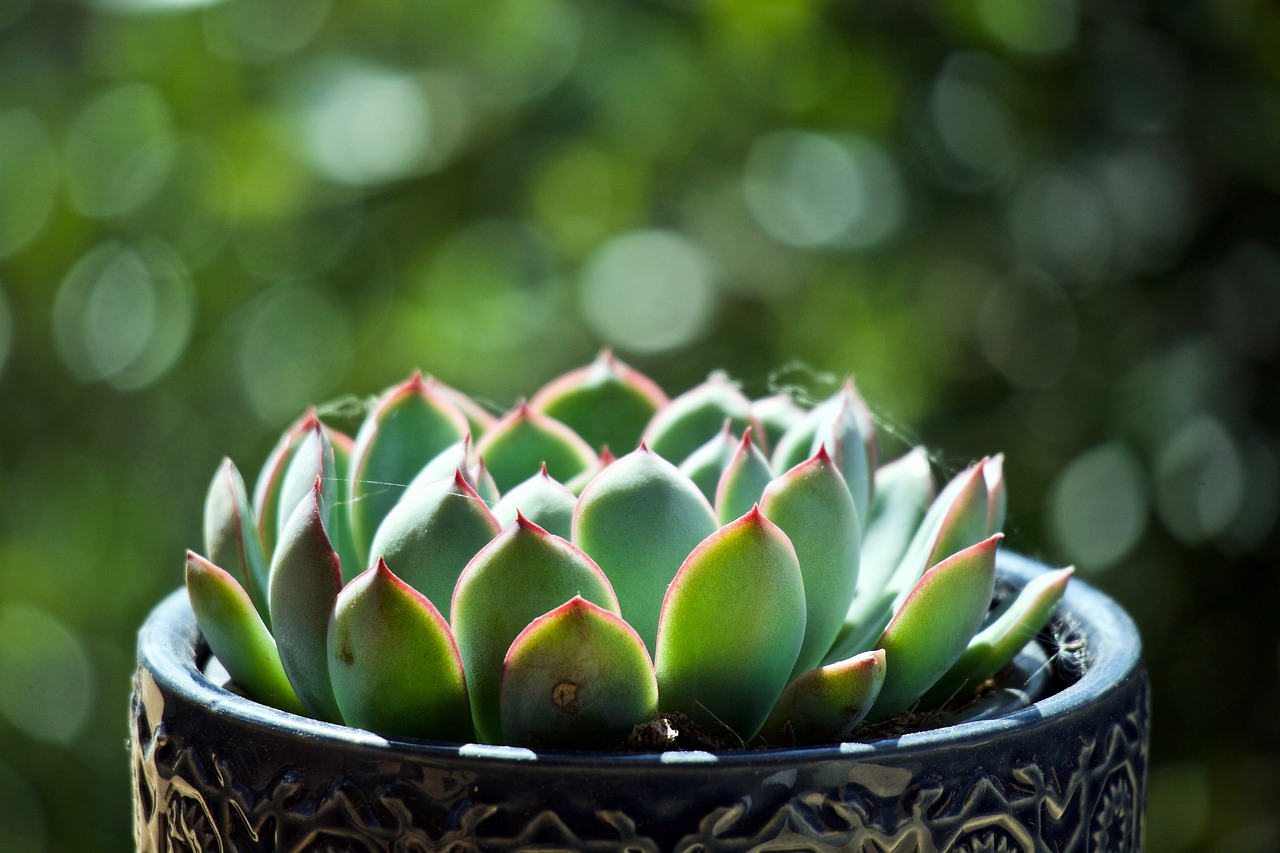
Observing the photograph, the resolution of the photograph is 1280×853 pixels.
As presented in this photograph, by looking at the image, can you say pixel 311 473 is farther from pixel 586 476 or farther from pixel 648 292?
pixel 648 292

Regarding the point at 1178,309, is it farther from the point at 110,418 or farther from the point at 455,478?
the point at 110,418

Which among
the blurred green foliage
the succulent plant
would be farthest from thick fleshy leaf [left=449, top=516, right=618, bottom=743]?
the blurred green foliage

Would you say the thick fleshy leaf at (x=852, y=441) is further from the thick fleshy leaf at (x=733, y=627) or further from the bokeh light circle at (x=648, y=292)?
the bokeh light circle at (x=648, y=292)

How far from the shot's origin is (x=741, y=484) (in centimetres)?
41

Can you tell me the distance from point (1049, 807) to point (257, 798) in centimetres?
22

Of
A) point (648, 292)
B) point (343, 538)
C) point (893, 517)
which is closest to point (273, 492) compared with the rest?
point (343, 538)

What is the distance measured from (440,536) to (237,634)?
0.08m

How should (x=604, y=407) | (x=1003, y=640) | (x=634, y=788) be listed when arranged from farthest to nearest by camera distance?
1. (x=604, y=407)
2. (x=1003, y=640)
3. (x=634, y=788)

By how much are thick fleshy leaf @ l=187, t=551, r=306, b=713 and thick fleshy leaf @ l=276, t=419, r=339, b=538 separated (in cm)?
4

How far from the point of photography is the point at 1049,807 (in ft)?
1.16

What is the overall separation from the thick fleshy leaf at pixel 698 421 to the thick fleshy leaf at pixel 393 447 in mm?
81

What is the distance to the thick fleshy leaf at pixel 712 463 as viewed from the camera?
0.45 meters

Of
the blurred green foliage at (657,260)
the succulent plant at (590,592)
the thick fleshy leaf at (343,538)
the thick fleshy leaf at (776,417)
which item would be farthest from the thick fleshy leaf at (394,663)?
the blurred green foliage at (657,260)

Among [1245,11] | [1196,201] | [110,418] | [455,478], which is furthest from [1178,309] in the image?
[110,418]
